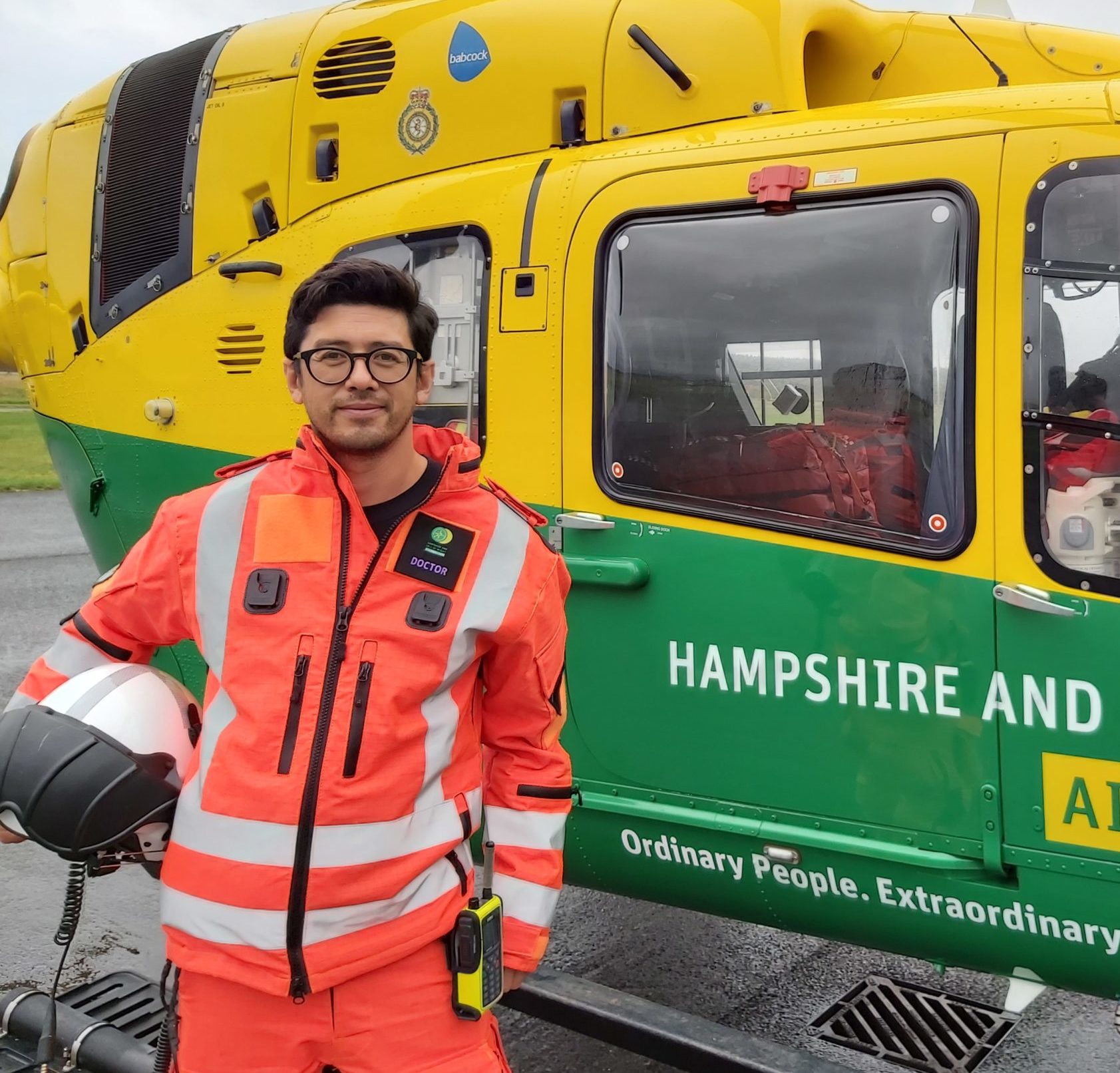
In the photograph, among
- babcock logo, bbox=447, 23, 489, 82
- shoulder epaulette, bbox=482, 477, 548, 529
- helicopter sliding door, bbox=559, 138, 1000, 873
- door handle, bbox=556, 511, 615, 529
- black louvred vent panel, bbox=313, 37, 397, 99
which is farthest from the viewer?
black louvred vent panel, bbox=313, 37, 397, 99

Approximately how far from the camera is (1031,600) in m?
2.46

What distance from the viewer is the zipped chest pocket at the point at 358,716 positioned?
1.85 meters

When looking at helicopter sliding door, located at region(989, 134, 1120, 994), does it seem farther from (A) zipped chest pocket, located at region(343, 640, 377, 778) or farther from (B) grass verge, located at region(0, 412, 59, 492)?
(B) grass verge, located at region(0, 412, 59, 492)

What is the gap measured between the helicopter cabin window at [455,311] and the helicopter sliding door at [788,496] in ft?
0.95

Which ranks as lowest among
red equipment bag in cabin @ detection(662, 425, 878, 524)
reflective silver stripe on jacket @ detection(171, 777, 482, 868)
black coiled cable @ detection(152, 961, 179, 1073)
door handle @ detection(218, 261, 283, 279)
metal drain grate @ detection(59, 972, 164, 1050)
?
metal drain grate @ detection(59, 972, 164, 1050)

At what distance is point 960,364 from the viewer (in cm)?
257

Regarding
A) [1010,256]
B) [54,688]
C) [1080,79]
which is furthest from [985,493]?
[54,688]

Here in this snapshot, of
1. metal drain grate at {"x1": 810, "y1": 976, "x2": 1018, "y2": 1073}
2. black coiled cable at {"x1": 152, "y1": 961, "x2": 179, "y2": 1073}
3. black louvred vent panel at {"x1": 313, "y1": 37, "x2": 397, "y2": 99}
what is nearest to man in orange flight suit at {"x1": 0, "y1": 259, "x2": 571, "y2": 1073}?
black coiled cable at {"x1": 152, "y1": 961, "x2": 179, "y2": 1073}

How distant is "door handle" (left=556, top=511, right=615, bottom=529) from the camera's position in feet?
9.86

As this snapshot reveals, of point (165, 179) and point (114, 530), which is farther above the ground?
point (165, 179)

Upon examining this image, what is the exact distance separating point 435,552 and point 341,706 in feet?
0.98

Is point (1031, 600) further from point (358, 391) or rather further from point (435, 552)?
point (358, 391)

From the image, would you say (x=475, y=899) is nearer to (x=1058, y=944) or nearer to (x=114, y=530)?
(x=1058, y=944)

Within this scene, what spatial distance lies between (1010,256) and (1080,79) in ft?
3.23
